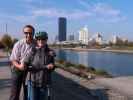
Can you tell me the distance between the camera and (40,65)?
21.0 ft

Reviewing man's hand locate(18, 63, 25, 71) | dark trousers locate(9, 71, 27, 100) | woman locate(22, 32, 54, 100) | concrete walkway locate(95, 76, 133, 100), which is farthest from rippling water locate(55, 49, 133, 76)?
woman locate(22, 32, 54, 100)

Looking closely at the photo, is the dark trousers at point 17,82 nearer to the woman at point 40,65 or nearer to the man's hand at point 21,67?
the man's hand at point 21,67

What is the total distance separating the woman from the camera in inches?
253

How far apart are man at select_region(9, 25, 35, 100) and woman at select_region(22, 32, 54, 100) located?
0.82 ft

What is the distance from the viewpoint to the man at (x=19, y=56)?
677 centimetres

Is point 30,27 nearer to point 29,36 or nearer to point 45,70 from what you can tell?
point 29,36

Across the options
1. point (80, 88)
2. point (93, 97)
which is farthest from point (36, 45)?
point (80, 88)

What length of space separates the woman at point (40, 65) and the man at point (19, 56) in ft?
0.82

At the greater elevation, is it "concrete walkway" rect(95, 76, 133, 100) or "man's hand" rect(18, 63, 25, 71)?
"man's hand" rect(18, 63, 25, 71)

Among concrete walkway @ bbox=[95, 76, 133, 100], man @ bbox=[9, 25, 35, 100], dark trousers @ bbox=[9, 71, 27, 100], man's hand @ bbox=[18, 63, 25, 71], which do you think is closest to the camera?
man's hand @ bbox=[18, 63, 25, 71]

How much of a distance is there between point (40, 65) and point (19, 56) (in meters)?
0.73

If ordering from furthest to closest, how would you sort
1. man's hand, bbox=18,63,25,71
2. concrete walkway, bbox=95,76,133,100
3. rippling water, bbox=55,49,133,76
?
rippling water, bbox=55,49,133,76, concrete walkway, bbox=95,76,133,100, man's hand, bbox=18,63,25,71

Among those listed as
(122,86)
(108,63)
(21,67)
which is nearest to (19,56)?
(21,67)

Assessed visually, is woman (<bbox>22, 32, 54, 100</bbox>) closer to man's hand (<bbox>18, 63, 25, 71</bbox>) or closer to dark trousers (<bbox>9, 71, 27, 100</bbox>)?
man's hand (<bbox>18, 63, 25, 71</bbox>)
